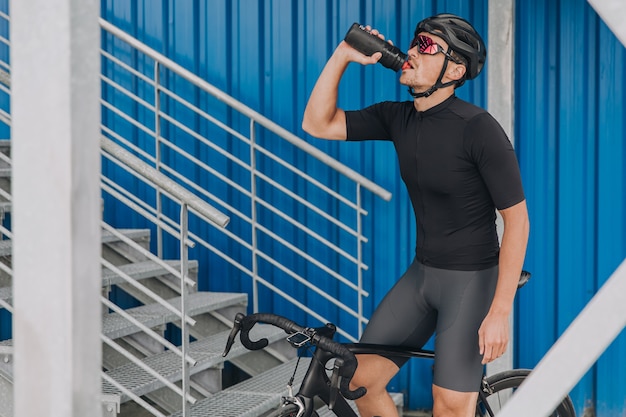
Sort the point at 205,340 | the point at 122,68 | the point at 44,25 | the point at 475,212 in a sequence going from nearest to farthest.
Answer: the point at 44,25
the point at 475,212
the point at 205,340
the point at 122,68

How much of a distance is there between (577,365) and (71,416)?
117 cm

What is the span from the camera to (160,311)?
16.1 ft

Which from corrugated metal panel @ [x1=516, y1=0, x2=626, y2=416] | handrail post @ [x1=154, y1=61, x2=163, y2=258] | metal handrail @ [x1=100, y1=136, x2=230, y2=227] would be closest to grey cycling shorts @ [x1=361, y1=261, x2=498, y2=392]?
metal handrail @ [x1=100, y1=136, x2=230, y2=227]

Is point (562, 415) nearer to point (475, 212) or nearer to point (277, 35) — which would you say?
point (475, 212)

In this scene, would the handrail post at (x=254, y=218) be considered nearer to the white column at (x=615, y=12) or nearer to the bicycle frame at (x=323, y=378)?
the bicycle frame at (x=323, y=378)

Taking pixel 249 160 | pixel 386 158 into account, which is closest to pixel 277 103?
pixel 249 160

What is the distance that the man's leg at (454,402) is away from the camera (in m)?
3.07

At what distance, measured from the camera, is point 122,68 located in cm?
595

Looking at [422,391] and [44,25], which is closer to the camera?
[44,25]

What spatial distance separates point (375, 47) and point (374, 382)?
1.14m

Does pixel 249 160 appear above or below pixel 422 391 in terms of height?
above

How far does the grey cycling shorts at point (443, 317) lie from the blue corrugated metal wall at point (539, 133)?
2.20 metres

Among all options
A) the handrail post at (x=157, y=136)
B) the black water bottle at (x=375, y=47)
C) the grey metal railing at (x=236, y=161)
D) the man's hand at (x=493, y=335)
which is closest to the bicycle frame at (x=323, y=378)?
the man's hand at (x=493, y=335)

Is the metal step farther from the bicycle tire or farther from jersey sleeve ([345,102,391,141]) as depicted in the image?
jersey sleeve ([345,102,391,141])
